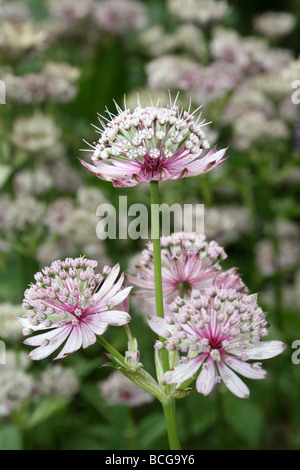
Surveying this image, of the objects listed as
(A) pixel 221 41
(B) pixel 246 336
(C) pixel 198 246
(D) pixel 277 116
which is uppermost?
(A) pixel 221 41

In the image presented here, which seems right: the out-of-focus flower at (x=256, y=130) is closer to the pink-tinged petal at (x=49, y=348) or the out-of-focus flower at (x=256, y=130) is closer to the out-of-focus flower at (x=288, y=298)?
the out-of-focus flower at (x=288, y=298)

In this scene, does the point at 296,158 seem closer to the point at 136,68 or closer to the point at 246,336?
the point at 246,336

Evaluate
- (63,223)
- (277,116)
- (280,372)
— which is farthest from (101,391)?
(277,116)

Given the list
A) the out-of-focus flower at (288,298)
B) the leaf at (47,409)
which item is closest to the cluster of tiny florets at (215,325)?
the leaf at (47,409)

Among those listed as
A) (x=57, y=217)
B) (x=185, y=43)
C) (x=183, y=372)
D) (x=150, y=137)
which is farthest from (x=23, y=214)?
(x=185, y=43)

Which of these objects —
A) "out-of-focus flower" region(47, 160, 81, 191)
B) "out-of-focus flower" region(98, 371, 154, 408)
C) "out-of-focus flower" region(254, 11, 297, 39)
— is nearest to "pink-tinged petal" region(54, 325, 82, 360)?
"out-of-focus flower" region(98, 371, 154, 408)

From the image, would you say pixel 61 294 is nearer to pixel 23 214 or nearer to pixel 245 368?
pixel 245 368

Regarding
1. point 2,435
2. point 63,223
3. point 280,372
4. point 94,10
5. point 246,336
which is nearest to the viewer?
point 246,336
